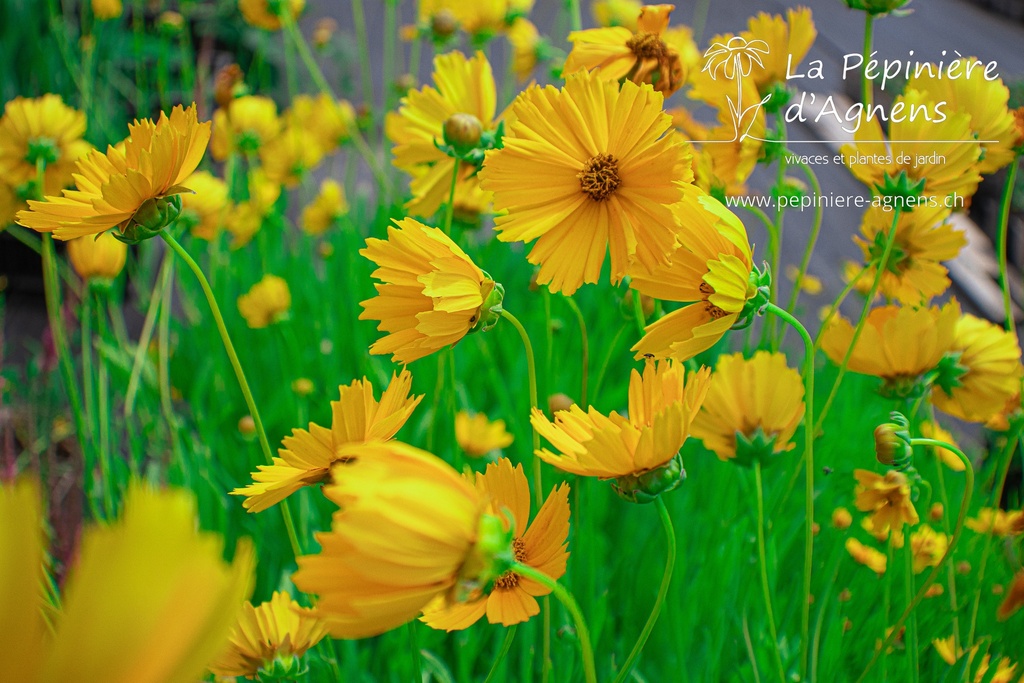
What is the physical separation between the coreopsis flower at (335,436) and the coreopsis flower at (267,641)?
77 mm

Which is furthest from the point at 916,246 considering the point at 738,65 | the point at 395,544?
the point at 395,544

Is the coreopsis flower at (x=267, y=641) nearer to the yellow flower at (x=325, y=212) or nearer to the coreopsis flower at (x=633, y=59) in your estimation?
the coreopsis flower at (x=633, y=59)

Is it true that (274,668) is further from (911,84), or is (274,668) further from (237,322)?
(237,322)

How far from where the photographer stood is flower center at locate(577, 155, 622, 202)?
0.30 m

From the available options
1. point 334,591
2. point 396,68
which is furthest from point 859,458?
point 396,68

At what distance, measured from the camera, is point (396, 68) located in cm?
208

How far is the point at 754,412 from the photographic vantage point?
0.38 m

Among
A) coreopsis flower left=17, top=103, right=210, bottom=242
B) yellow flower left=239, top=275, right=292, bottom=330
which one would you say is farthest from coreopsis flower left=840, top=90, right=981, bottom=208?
yellow flower left=239, top=275, right=292, bottom=330

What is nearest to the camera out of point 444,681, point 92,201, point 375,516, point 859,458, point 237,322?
point 375,516

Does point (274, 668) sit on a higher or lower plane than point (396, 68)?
higher

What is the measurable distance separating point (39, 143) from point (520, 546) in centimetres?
44

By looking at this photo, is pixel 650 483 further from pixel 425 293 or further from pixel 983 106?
pixel 983 106

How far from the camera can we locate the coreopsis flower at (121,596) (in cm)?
11

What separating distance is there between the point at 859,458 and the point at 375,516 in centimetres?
73
